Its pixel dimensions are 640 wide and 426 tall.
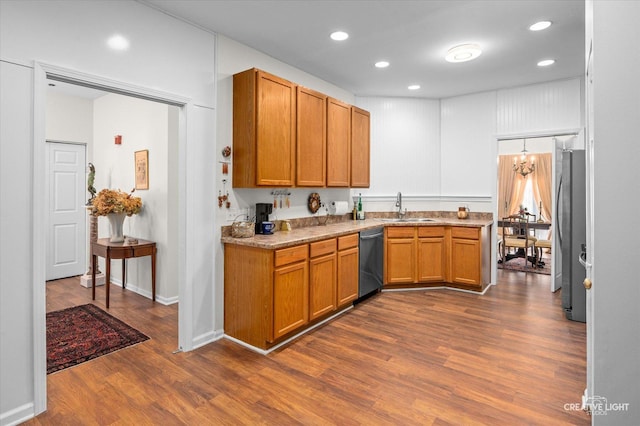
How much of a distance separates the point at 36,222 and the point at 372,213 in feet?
13.7

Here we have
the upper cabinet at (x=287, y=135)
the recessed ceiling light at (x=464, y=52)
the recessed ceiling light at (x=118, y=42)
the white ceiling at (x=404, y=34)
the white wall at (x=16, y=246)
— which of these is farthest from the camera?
the recessed ceiling light at (x=464, y=52)

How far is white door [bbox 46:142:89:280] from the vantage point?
5.14 metres

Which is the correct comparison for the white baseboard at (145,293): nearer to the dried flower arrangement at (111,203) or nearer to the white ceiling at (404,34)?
the dried flower arrangement at (111,203)

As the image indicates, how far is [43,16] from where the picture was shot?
6.97ft

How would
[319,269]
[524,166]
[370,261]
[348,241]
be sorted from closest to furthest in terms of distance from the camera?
[319,269], [348,241], [370,261], [524,166]

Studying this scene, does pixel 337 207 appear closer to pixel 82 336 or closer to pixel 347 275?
pixel 347 275

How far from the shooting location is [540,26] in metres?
3.07

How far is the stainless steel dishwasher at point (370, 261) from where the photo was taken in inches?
164

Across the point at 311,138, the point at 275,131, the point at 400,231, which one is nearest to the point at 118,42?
the point at 275,131

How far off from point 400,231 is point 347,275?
4.00ft

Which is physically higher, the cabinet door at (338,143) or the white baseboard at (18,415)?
the cabinet door at (338,143)

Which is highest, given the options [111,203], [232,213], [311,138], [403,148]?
[403,148]

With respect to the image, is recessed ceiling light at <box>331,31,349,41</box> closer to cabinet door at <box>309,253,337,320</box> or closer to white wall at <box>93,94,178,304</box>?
white wall at <box>93,94,178,304</box>

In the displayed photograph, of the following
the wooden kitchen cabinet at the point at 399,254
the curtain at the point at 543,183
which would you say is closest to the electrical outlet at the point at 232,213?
the wooden kitchen cabinet at the point at 399,254
